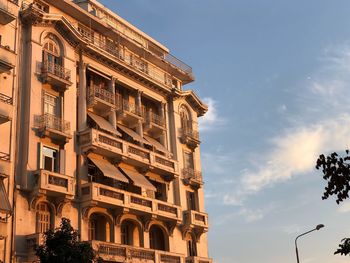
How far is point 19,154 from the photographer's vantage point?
29.5 m

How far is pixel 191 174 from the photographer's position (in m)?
42.4

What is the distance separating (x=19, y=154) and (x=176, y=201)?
14.3m

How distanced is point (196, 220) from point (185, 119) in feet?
28.8

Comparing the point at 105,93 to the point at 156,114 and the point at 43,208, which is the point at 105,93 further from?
the point at 43,208

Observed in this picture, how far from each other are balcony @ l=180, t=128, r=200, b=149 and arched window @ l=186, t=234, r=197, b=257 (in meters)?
7.41

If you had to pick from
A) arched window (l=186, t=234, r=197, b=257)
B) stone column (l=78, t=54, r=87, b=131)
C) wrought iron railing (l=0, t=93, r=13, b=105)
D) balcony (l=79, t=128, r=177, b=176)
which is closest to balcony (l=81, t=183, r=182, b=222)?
balcony (l=79, t=128, r=177, b=176)

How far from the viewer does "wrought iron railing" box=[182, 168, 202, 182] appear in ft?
137

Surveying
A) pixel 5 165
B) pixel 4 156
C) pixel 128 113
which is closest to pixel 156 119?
pixel 128 113

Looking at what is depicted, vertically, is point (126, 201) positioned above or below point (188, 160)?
below

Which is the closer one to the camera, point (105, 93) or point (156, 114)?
point (105, 93)

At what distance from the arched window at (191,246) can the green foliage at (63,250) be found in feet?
54.9

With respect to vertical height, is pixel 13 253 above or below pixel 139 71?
below

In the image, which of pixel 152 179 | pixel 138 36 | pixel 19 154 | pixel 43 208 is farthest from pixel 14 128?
pixel 138 36

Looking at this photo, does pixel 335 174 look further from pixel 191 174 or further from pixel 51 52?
pixel 191 174
